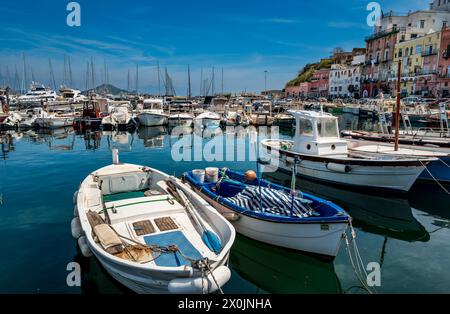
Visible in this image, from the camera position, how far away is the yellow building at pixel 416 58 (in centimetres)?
5841

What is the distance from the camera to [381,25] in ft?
263

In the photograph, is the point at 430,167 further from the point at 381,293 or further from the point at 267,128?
the point at 267,128

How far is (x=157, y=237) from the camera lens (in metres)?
7.36

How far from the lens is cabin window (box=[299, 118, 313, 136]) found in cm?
1534

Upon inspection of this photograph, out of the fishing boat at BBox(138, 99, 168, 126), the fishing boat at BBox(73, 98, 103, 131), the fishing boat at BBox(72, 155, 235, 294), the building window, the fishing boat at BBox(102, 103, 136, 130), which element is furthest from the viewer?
the building window

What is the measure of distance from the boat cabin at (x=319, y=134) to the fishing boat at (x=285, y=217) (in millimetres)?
6014

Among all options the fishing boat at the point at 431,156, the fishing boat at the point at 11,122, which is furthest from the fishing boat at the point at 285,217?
the fishing boat at the point at 11,122

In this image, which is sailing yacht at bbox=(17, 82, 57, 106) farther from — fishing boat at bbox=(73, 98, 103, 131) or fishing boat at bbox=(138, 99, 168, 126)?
fishing boat at bbox=(138, 99, 168, 126)

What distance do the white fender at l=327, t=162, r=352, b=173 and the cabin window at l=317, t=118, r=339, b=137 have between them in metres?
1.74

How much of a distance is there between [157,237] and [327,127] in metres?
11.0

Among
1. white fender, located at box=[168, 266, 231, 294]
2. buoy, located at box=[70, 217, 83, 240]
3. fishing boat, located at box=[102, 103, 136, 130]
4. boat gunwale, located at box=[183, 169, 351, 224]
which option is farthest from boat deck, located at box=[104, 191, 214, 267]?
fishing boat, located at box=[102, 103, 136, 130]

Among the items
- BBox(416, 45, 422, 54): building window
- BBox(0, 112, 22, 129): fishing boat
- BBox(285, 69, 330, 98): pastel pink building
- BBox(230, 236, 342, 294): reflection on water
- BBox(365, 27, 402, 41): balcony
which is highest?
BBox(365, 27, 402, 41): balcony

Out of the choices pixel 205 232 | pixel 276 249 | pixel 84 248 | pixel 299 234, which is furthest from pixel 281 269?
pixel 84 248
